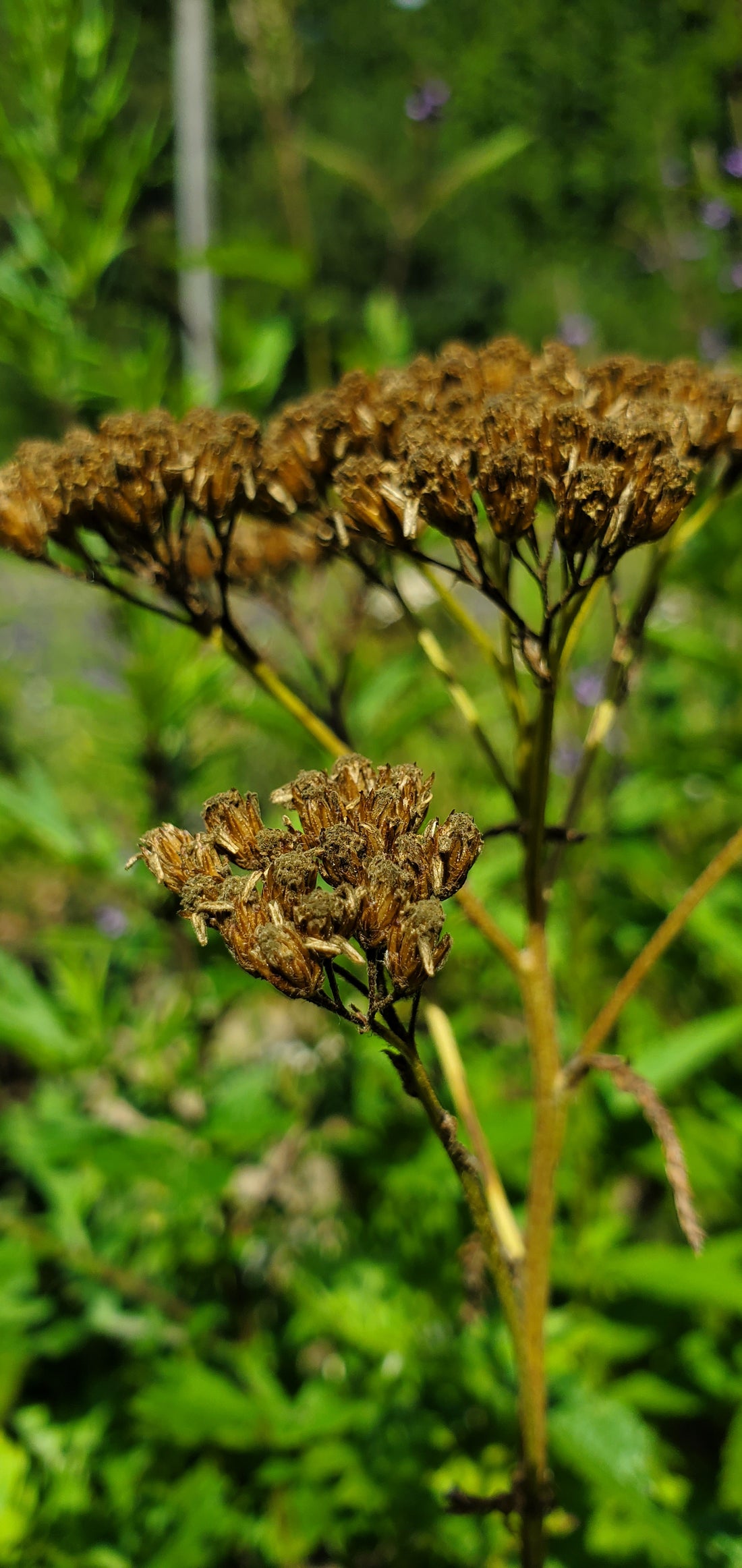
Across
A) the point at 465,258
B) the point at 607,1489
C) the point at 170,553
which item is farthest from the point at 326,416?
the point at 465,258

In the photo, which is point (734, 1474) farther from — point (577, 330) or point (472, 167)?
point (577, 330)

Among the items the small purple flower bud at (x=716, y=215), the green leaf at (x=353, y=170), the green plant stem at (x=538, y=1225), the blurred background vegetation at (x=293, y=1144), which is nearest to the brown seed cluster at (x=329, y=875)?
the green plant stem at (x=538, y=1225)

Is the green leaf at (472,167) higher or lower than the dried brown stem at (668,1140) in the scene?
→ higher

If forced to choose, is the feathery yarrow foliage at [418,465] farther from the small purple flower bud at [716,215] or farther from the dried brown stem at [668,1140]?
the small purple flower bud at [716,215]

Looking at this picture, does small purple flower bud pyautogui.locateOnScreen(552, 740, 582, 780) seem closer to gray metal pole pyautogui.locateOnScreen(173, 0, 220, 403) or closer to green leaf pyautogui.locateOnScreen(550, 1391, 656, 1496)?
gray metal pole pyautogui.locateOnScreen(173, 0, 220, 403)

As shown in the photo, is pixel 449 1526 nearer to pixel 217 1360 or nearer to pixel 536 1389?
pixel 217 1360

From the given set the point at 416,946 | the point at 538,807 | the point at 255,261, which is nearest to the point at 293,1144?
the point at 538,807

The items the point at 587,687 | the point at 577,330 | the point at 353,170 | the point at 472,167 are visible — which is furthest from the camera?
the point at 577,330
